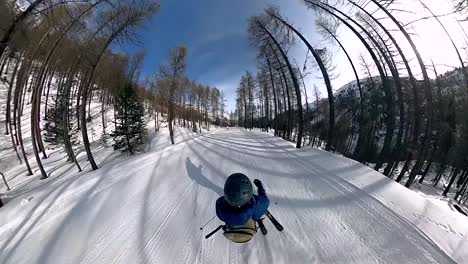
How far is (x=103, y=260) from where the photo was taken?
3.97 meters

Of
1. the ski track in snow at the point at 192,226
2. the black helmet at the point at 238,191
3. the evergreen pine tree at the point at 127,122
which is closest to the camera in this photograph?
the black helmet at the point at 238,191

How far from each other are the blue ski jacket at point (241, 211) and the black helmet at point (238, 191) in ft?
0.37

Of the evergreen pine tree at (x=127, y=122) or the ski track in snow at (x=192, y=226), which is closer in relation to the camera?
the ski track in snow at (x=192, y=226)

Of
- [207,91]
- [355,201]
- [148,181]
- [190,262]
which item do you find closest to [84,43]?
[148,181]

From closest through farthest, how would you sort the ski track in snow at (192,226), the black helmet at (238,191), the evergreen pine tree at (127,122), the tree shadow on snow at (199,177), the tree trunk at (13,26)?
the black helmet at (238,191) < the ski track in snow at (192,226) < the tree shadow on snow at (199,177) < the tree trunk at (13,26) < the evergreen pine tree at (127,122)

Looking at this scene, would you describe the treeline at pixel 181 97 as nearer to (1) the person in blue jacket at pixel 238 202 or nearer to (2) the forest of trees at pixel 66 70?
(2) the forest of trees at pixel 66 70

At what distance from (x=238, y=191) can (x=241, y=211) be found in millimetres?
293

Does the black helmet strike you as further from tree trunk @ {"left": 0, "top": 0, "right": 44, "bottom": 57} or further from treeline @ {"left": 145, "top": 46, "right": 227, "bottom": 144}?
treeline @ {"left": 145, "top": 46, "right": 227, "bottom": 144}

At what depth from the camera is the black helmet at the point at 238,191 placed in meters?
3.27

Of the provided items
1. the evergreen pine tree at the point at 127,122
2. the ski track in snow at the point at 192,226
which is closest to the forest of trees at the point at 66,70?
the evergreen pine tree at the point at 127,122

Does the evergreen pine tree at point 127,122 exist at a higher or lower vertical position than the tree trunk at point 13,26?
lower

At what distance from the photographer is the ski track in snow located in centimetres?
391

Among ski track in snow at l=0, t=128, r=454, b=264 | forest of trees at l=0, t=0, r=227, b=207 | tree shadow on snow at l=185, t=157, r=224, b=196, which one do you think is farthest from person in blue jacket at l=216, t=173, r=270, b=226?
forest of trees at l=0, t=0, r=227, b=207

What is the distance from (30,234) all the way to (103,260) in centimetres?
222
